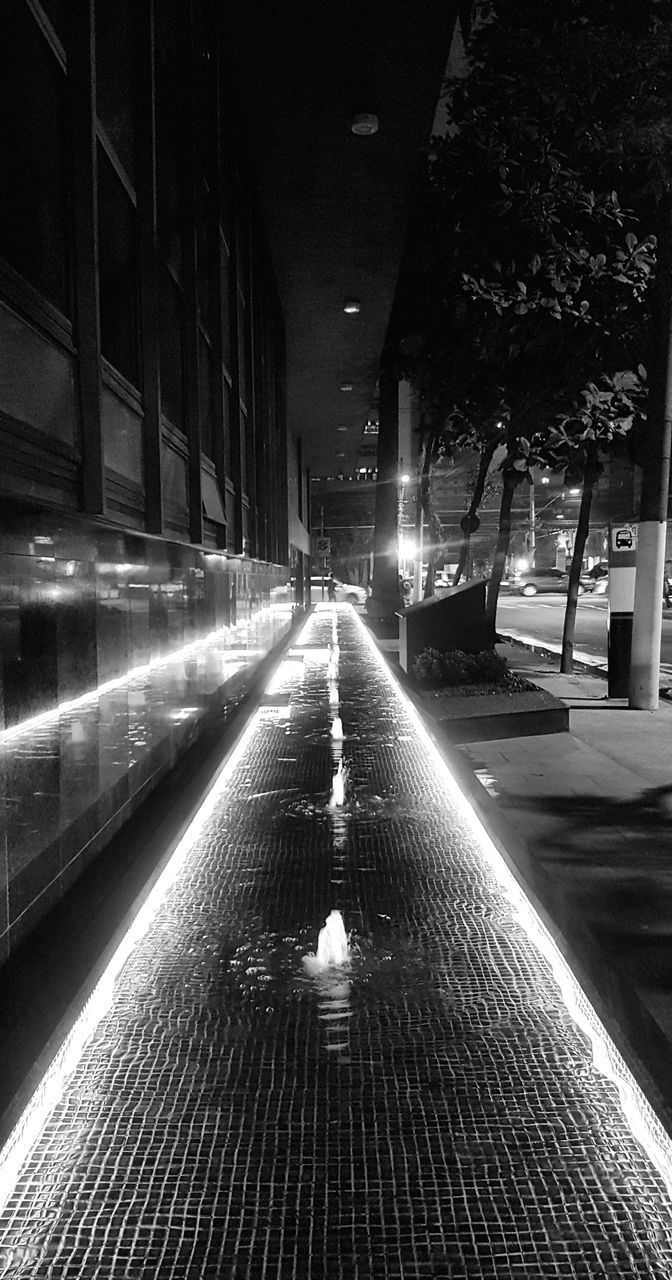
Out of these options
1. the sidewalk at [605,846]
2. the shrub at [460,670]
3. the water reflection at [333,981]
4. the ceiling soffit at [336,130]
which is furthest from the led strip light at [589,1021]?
the ceiling soffit at [336,130]

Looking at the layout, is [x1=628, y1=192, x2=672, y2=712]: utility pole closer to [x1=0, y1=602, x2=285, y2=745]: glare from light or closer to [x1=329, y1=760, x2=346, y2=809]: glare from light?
[x1=329, y1=760, x2=346, y2=809]: glare from light

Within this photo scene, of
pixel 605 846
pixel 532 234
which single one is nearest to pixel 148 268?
pixel 532 234

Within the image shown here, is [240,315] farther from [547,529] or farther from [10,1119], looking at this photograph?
[547,529]

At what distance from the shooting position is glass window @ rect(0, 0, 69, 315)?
198 inches

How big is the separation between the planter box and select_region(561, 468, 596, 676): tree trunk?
3.69 meters

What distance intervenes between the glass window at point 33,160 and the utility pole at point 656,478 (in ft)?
19.8

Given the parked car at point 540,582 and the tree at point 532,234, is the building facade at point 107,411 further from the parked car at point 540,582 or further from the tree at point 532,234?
the parked car at point 540,582

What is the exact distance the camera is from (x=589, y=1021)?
301 cm

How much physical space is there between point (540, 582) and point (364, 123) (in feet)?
181

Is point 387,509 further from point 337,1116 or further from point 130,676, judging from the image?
point 337,1116

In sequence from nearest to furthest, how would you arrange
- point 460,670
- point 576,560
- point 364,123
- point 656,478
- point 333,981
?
point 333,981 < point 656,478 < point 460,670 < point 364,123 < point 576,560

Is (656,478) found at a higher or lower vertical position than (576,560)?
higher

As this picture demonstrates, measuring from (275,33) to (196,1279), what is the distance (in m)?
11.2

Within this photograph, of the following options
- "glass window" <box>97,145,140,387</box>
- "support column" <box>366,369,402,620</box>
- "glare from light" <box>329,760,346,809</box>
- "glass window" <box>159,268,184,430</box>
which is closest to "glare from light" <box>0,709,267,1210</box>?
"glare from light" <box>329,760,346,809</box>
